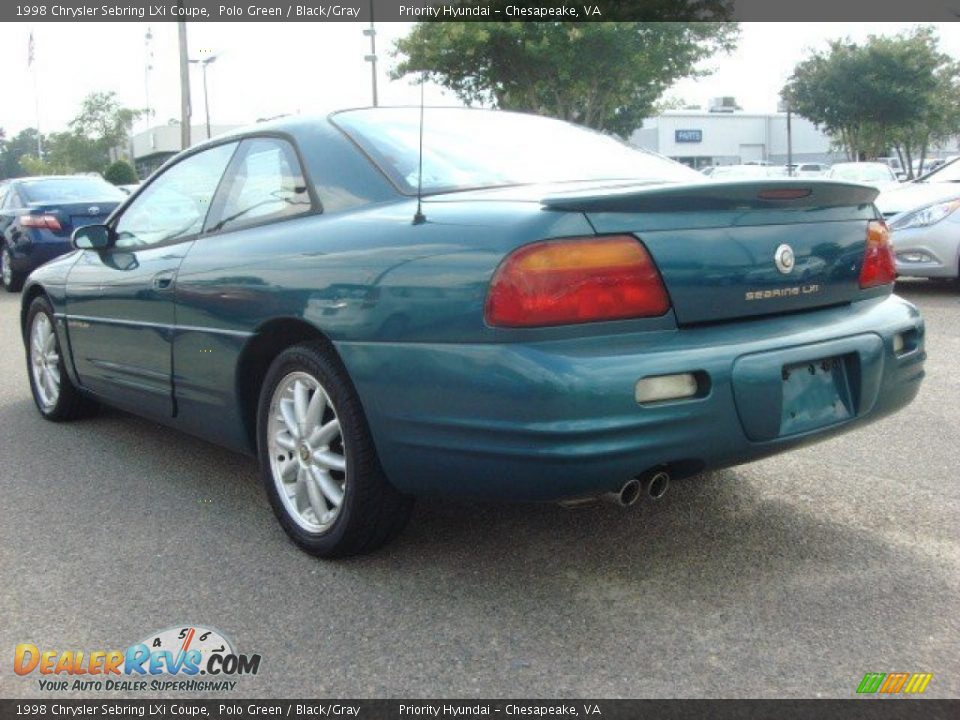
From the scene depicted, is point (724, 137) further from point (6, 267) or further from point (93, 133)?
point (6, 267)

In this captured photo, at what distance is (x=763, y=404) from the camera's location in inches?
107

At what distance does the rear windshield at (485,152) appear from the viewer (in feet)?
10.5

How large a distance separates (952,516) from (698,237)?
57.7 inches

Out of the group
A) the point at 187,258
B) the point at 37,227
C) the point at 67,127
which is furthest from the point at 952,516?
the point at 67,127

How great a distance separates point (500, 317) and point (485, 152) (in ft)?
3.31

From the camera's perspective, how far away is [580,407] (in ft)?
8.21

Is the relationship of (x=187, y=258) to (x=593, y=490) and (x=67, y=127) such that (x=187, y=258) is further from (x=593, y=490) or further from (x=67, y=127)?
(x=67, y=127)

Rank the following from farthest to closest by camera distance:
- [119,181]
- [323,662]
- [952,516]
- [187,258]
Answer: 1. [119,181]
2. [187,258]
3. [952,516]
4. [323,662]

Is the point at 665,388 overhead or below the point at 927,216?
below

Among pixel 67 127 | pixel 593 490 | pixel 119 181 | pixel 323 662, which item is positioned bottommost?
pixel 323 662

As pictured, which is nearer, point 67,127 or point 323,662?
point 323,662

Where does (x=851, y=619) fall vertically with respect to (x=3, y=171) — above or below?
below

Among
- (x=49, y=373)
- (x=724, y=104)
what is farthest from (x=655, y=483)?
(x=724, y=104)

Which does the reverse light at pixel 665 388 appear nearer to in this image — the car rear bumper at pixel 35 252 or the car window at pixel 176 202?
the car window at pixel 176 202
